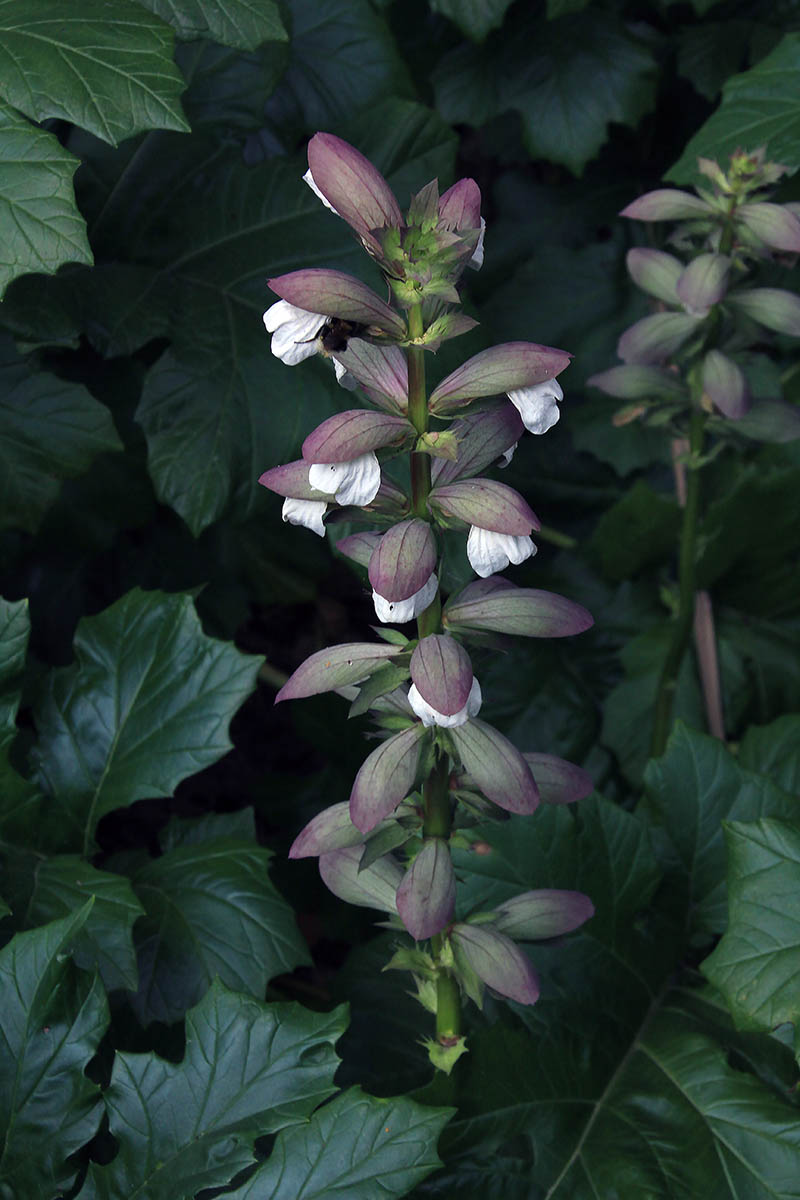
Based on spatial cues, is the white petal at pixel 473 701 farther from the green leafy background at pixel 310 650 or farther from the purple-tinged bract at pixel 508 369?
the green leafy background at pixel 310 650

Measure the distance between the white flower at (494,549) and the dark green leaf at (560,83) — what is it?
139 centimetres

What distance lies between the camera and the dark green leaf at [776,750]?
173 cm

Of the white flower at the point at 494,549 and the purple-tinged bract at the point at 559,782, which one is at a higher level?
the white flower at the point at 494,549

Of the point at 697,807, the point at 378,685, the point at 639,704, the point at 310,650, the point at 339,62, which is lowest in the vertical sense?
the point at 310,650

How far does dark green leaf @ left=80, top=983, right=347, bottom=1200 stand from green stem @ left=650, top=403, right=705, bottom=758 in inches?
37.5

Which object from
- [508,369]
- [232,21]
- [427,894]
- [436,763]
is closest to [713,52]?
[232,21]

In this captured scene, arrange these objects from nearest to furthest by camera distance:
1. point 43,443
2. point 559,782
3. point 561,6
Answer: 1. point 559,782
2. point 43,443
3. point 561,6

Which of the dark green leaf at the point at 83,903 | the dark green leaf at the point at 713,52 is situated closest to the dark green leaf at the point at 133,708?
the dark green leaf at the point at 83,903

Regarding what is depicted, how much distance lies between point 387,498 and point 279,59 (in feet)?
3.27

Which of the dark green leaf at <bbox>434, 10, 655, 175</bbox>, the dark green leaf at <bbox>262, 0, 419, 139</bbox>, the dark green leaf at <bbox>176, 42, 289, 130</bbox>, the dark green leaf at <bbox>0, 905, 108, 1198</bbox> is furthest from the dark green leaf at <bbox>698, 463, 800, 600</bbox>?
the dark green leaf at <bbox>0, 905, 108, 1198</bbox>

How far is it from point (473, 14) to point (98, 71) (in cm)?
82

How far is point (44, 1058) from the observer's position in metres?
1.14

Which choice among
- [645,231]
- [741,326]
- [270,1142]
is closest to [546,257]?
[645,231]

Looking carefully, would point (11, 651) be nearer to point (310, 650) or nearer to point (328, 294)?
point (328, 294)
